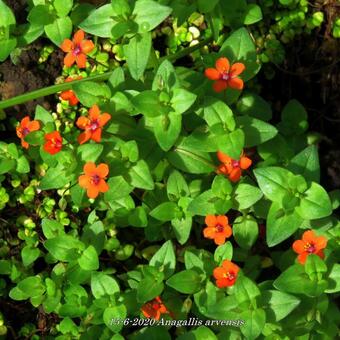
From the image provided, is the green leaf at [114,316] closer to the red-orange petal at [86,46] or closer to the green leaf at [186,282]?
the green leaf at [186,282]

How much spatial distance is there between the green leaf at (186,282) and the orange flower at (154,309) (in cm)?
14

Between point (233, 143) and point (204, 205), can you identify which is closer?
point (233, 143)

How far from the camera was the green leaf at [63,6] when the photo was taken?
2.50m

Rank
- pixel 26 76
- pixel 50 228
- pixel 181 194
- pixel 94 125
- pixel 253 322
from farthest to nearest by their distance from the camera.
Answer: pixel 26 76
pixel 50 228
pixel 181 194
pixel 94 125
pixel 253 322

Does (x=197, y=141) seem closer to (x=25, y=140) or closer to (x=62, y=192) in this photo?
(x=25, y=140)

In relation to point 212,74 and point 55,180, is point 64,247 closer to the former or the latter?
point 55,180

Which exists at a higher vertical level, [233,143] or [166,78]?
[166,78]

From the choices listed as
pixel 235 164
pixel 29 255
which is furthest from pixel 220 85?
pixel 29 255

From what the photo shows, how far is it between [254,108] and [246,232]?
57 centimetres

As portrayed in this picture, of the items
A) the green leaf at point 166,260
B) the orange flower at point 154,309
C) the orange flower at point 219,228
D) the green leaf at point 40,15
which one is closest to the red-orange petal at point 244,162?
the orange flower at point 219,228

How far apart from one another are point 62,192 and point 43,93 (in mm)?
599

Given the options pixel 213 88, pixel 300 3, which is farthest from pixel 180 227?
pixel 300 3

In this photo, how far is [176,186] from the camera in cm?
260

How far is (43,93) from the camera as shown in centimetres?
277
